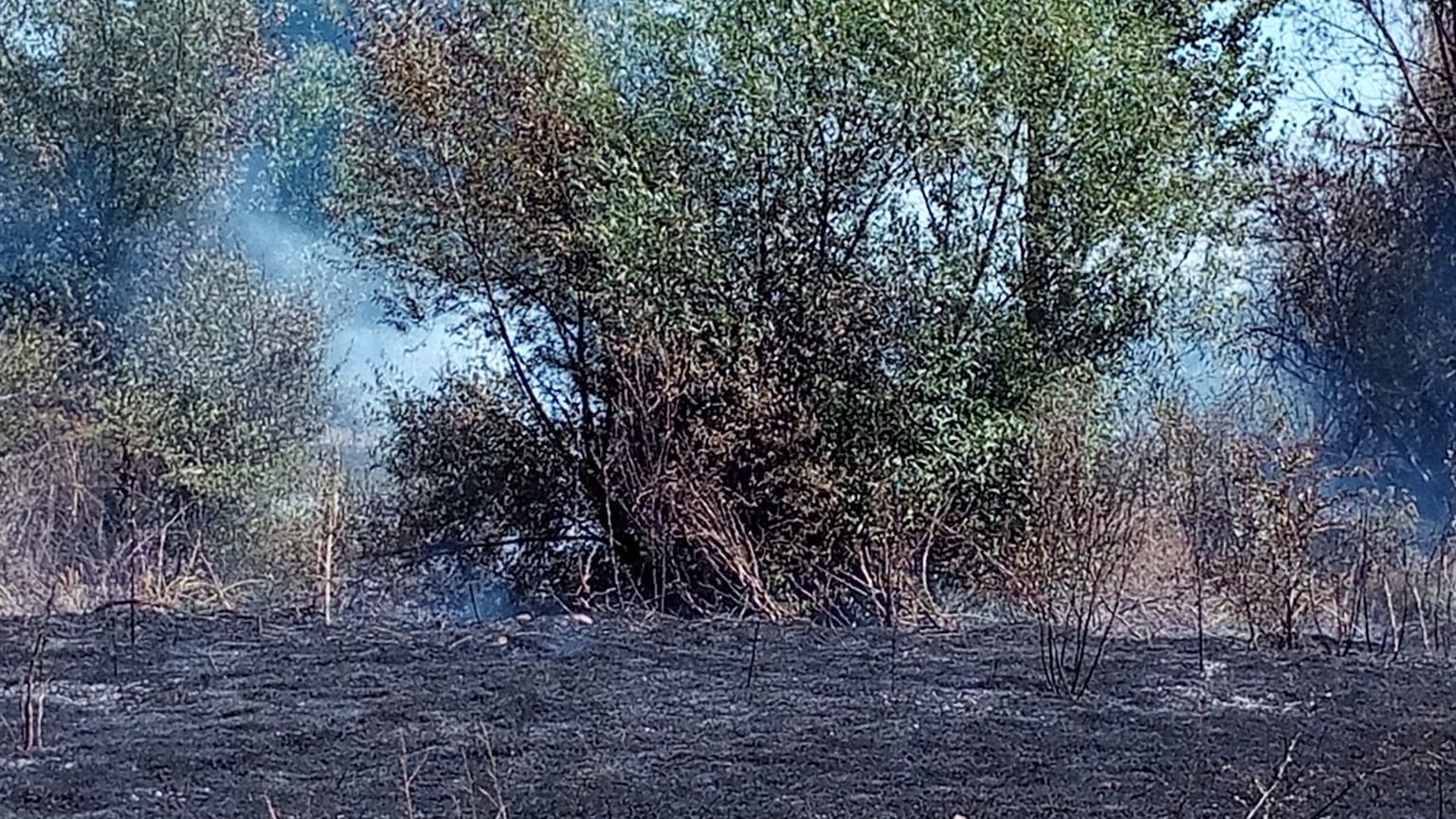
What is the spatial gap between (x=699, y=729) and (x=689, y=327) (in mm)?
3308

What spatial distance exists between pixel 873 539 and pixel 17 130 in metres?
5.54

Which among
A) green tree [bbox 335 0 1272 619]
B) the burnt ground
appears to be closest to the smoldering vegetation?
green tree [bbox 335 0 1272 619]

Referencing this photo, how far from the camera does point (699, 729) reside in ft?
11.7

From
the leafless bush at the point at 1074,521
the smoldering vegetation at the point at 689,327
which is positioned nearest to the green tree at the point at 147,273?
the smoldering vegetation at the point at 689,327

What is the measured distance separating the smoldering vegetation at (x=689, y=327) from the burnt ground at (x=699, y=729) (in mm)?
894

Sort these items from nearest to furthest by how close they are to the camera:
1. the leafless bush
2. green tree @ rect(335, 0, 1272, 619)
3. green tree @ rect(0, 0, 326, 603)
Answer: the leafless bush < green tree @ rect(335, 0, 1272, 619) < green tree @ rect(0, 0, 326, 603)

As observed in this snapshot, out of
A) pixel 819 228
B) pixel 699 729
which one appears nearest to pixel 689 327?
pixel 819 228

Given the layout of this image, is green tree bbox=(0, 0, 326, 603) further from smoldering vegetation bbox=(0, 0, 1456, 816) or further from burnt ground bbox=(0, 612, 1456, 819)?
burnt ground bbox=(0, 612, 1456, 819)

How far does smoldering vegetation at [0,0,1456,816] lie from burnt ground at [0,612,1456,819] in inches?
35.2

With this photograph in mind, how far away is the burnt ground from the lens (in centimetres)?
291

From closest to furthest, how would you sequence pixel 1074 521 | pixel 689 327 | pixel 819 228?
pixel 1074 521 < pixel 689 327 < pixel 819 228

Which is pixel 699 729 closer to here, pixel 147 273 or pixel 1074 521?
pixel 1074 521

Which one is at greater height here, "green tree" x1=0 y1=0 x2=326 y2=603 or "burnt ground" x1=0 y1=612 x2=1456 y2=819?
"green tree" x1=0 y1=0 x2=326 y2=603

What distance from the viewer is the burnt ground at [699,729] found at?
9.53 feet
